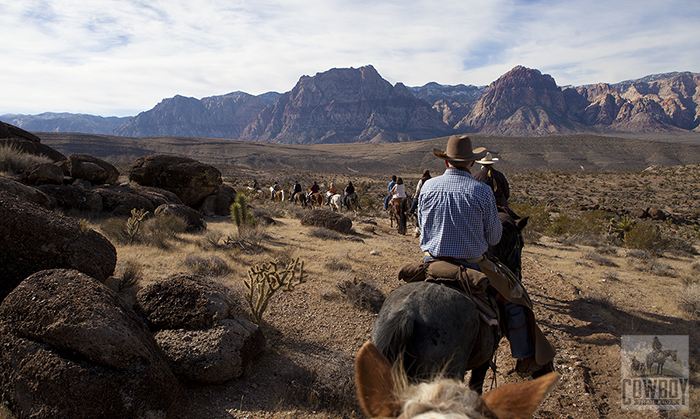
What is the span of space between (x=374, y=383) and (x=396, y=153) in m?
88.6

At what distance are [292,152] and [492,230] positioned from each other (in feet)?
302

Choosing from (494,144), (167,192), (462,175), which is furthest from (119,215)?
(494,144)

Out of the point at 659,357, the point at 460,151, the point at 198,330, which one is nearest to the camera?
the point at 460,151

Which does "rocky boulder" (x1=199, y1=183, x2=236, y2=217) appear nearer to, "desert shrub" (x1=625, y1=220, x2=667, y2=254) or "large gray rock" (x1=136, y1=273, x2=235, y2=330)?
"large gray rock" (x1=136, y1=273, x2=235, y2=330)

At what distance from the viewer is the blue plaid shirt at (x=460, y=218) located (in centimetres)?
303

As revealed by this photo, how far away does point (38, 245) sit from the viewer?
13.7 feet

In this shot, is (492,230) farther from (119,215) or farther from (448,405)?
(119,215)

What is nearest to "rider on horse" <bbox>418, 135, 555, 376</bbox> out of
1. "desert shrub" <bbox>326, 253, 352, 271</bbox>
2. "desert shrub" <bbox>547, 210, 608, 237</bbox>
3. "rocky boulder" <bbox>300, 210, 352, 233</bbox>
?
"desert shrub" <bbox>326, 253, 352, 271</bbox>

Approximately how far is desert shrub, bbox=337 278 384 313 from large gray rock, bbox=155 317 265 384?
2.48 m

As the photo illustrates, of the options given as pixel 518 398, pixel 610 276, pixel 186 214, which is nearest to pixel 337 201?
pixel 186 214

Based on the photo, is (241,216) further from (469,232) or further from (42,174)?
(469,232)

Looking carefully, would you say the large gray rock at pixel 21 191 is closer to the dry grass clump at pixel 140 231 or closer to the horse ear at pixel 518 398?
the dry grass clump at pixel 140 231

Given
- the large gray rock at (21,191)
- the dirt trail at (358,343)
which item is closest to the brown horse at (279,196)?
the dirt trail at (358,343)

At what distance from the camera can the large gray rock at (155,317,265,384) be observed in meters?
3.47
